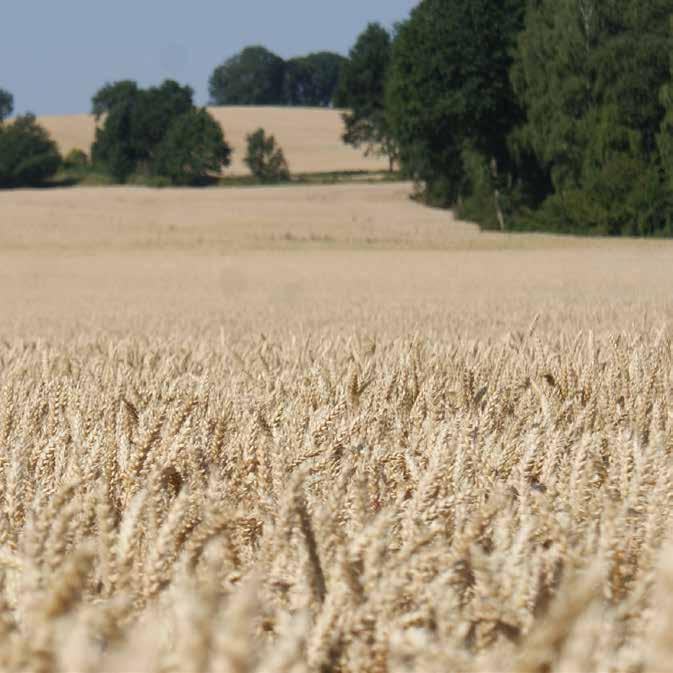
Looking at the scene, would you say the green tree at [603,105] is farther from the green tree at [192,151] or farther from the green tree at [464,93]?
the green tree at [192,151]

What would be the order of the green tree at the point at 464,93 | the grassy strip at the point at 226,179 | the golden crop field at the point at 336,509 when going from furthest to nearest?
the grassy strip at the point at 226,179 → the green tree at the point at 464,93 → the golden crop field at the point at 336,509

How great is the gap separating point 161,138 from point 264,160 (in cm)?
749

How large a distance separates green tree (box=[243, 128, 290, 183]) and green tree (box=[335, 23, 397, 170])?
5.47 metres

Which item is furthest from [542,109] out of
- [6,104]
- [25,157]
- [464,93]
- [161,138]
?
[6,104]

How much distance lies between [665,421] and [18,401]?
1.23 m

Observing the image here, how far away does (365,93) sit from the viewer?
57750 millimetres

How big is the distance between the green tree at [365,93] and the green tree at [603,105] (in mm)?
23184

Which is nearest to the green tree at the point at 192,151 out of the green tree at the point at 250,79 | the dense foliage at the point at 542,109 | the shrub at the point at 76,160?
the shrub at the point at 76,160

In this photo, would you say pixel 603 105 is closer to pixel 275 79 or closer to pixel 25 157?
pixel 25 157

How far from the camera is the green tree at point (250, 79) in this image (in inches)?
5202

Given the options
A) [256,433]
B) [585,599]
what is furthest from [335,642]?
[256,433]

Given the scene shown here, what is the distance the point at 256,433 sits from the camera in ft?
6.24

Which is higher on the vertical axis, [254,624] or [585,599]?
[585,599]

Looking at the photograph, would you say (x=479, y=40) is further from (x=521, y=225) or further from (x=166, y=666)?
(x=166, y=666)
